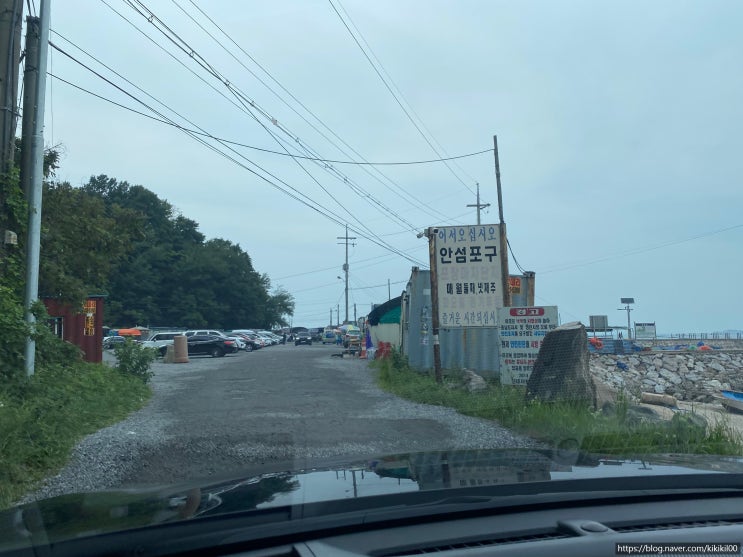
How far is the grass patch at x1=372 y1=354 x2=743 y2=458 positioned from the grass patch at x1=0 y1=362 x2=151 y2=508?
603 cm

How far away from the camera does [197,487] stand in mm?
4180

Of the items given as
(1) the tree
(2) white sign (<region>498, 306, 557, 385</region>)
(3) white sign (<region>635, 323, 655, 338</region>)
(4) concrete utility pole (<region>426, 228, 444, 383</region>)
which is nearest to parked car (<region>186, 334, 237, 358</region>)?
(1) the tree

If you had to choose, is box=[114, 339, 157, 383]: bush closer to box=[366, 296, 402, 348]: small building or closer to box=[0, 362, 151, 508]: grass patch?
box=[0, 362, 151, 508]: grass patch

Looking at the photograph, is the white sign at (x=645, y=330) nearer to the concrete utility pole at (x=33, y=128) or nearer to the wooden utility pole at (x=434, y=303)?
the wooden utility pole at (x=434, y=303)

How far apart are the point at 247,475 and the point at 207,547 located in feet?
6.06

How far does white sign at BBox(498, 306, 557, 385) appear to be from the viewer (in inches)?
591

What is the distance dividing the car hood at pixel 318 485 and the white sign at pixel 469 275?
14796 millimetres

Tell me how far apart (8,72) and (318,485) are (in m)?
10.8

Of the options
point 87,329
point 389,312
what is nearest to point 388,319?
point 389,312

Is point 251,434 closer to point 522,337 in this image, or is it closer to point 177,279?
point 522,337

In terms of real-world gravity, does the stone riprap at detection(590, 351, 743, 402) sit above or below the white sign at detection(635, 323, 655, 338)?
below

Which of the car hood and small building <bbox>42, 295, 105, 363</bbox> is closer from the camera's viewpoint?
the car hood

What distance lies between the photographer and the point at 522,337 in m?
15.2

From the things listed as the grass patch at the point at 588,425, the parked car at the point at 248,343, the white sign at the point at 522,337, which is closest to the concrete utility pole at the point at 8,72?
the grass patch at the point at 588,425
